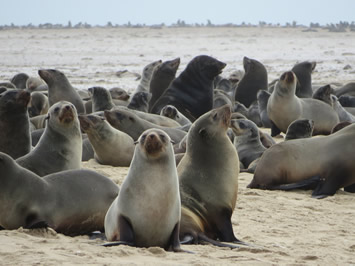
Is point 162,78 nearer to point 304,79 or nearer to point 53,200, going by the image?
point 304,79

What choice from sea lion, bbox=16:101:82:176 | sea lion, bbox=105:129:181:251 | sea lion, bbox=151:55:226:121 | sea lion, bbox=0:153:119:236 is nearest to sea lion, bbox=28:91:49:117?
sea lion, bbox=151:55:226:121

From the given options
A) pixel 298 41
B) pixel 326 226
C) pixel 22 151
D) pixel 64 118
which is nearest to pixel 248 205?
pixel 326 226

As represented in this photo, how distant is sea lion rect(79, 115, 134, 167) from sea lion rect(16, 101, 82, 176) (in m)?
1.72

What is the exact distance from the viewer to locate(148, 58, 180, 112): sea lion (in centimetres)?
1270

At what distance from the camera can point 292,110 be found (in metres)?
10.6

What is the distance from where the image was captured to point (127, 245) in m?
4.46

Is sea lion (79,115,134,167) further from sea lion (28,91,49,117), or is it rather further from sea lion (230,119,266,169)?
sea lion (28,91,49,117)

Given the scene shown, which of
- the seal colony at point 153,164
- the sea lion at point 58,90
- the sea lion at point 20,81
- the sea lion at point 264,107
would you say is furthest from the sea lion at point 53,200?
the sea lion at point 20,81

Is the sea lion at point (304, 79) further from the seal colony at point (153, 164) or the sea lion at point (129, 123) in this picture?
the sea lion at point (129, 123)

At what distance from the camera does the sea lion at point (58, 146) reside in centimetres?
620

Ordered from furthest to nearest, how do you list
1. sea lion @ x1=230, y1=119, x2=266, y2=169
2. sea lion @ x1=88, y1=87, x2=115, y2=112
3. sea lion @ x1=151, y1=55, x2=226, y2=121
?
sea lion @ x1=151, y1=55, x2=226, y2=121 → sea lion @ x1=88, y1=87, x2=115, y2=112 → sea lion @ x1=230, y1=119, x2=266, y2=169

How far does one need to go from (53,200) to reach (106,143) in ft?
11.2

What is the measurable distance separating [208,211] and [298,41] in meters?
32.2

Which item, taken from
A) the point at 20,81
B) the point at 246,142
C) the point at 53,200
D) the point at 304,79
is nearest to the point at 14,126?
the point at 53,200
